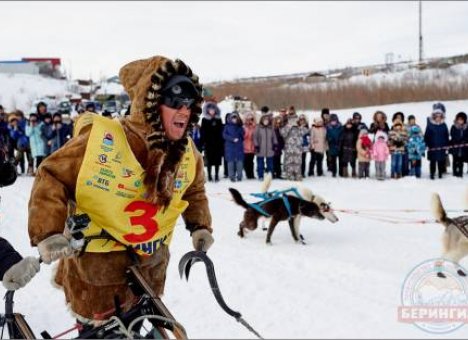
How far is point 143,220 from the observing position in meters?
2.15

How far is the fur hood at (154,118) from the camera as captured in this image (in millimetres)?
2078

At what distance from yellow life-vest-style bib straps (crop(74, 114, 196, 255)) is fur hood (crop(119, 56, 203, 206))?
6 cm

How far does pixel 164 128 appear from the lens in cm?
213

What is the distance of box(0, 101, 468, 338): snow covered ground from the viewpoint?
11.9 feet

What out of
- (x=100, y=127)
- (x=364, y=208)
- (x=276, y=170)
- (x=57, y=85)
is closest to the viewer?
(x=100, y=127)

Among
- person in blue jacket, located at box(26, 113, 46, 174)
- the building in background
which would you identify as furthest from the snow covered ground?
person in blue jacket, located at box(26, 113, 46, 174)

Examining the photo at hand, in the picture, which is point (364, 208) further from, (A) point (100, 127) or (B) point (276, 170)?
(A) point (100, 127)

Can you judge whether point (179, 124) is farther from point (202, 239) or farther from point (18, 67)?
point (18, 67)

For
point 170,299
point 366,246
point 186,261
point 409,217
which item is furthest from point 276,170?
point 186,261

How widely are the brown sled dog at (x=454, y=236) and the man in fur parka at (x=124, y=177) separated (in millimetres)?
3113

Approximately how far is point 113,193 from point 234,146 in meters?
8.32

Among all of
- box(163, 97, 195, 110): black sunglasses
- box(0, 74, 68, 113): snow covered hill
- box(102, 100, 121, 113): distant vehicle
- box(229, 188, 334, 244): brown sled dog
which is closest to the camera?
box(163, 97, 195, 110): black sunglasses

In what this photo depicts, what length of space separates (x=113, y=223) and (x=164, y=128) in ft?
1.45

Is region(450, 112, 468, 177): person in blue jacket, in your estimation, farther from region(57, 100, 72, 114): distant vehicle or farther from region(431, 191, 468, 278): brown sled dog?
region(57, 100, 72, 114): distant vehicle
